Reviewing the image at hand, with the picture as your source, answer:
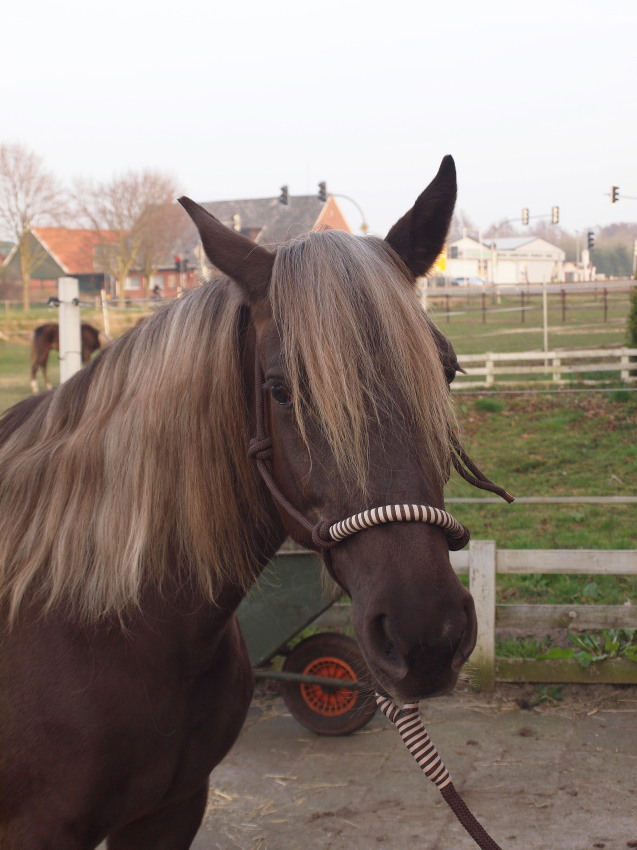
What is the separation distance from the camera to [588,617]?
190 inches

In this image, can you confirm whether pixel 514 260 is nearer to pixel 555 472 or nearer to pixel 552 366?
pixel 552 366

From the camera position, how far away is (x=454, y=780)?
12.5ft

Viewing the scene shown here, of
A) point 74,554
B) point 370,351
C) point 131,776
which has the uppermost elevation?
point 370,351

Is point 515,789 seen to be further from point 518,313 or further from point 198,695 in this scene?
point 518,313

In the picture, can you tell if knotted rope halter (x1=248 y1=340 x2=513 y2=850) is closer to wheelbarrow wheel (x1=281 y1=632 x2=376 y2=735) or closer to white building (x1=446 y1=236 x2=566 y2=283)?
wheelbarrow wheel (x1=281 y1=632 x2=376 y2=735)

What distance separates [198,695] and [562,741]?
2.79 meters

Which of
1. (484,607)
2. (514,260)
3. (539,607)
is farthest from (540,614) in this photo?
(514,260)

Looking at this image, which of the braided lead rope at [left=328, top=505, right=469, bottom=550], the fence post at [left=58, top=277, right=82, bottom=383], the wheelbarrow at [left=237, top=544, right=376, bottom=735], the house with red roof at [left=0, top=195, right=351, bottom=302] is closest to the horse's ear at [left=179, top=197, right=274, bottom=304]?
the braided lead rope at [left=328, top=505, right=469, bottom=550]

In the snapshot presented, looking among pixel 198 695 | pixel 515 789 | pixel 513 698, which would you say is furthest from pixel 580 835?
pixel 198 695

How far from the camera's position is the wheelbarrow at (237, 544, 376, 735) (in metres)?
4.21

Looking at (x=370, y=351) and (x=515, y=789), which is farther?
(x=515, y=789)

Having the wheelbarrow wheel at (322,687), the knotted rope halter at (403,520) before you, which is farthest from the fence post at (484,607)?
the knotted rope halter at (403,520)

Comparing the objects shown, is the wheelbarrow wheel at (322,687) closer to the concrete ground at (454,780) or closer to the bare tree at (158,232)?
the concrete ground at (454,780)

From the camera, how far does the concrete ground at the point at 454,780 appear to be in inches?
133
